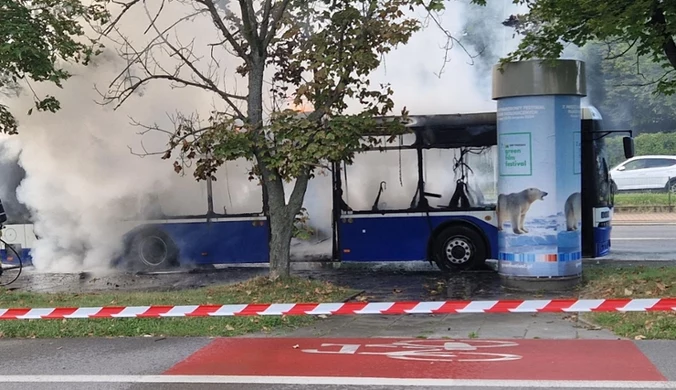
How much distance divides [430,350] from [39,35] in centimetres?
680

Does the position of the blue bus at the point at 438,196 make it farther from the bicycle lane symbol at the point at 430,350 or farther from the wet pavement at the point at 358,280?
the bicycle lane symbol at the point at 430,350

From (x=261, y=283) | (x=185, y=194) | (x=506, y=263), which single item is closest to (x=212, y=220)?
(x=185, y=194)

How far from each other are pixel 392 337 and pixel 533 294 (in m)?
3.47

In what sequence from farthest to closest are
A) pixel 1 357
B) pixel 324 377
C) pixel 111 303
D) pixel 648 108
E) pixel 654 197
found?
pixel 648 108 → pixel 654 197 → pixel 111 303 → pixel 1 357 → pixel 324 377

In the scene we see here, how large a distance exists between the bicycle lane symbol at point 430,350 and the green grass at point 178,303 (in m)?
1.24

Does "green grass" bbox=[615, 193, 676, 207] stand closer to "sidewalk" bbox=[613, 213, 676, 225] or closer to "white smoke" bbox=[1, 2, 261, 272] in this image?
"sidewalk" bbox=[613, 213, 676, 225]

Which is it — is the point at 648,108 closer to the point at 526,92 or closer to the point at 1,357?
the point at 526,92

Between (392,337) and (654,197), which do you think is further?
(654,197)

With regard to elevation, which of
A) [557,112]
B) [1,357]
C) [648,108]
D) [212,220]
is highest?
[648,108]

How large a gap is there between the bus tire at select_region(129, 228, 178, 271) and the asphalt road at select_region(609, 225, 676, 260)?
28.0ft

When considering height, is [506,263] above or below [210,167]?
below

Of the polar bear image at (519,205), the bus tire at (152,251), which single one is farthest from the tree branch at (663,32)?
the bus tire at (152,251)

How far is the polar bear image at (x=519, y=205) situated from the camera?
1042 centimetres

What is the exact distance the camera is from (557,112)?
10359 millimetres
